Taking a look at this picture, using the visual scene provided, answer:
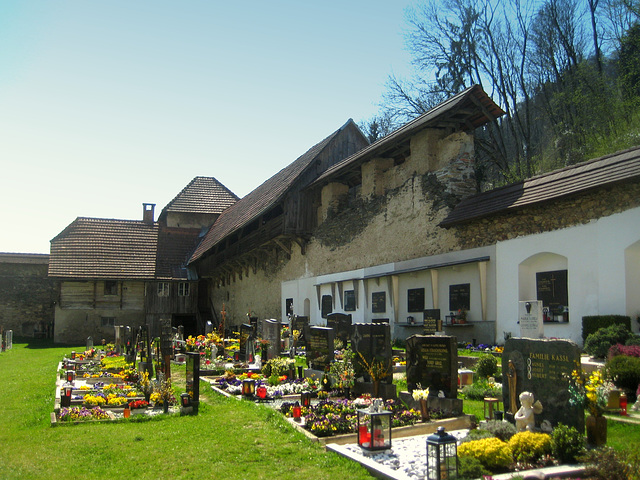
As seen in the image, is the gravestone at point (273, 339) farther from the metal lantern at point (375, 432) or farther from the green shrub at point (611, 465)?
the green shrub at point (611, 465)

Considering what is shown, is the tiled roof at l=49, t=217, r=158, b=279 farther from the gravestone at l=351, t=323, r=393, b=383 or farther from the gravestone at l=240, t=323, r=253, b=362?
the gravestone at l=351, t=323, r=393, b=383

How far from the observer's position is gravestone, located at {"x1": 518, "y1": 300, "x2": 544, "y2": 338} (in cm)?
926

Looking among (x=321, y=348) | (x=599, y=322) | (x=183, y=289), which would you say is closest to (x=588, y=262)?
(x=599, y=322)

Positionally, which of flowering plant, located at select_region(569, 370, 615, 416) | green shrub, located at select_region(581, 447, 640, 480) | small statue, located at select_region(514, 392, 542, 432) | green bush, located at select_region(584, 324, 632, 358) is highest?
green bush, located at select_region(584, 324, 632, 358)

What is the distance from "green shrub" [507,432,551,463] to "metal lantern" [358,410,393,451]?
1454 mm

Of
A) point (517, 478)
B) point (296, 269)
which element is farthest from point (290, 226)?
point (517, 478)

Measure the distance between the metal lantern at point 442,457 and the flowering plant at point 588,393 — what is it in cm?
192

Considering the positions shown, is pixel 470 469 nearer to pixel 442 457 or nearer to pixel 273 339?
pixel 442 457

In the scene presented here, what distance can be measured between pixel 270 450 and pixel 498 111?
45.6ft

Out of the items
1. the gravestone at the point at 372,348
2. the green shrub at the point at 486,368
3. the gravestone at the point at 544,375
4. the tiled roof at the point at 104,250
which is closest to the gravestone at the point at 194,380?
the gravestone at the point at 372,348

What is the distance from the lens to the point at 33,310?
39.1m

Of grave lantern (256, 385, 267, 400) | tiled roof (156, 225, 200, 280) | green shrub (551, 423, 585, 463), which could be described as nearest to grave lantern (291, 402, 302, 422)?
grave lantern (256, 385, 267, 400)

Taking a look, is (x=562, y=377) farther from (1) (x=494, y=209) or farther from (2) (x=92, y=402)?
(1) (x=494, y=209)

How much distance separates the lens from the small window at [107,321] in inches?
1423
